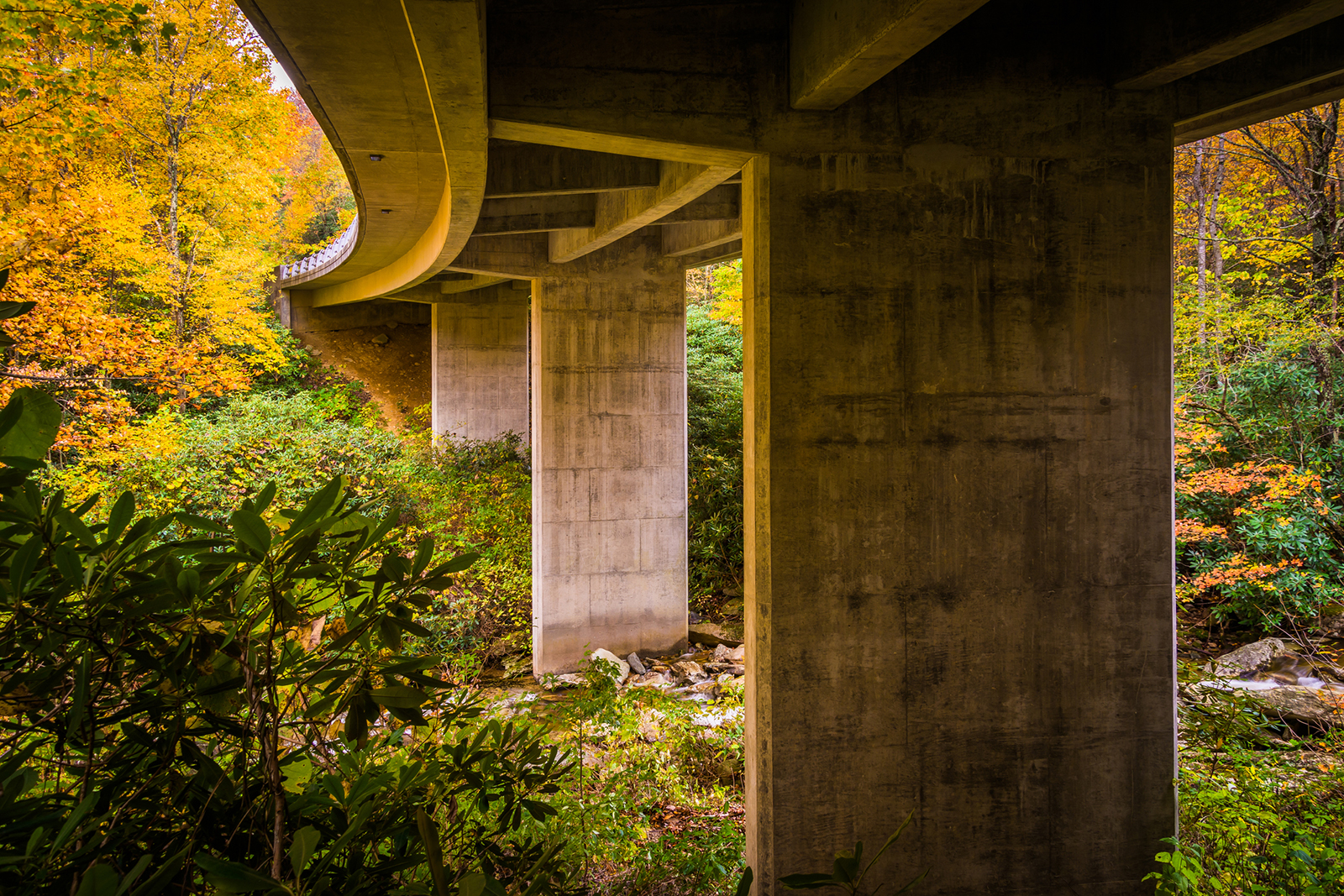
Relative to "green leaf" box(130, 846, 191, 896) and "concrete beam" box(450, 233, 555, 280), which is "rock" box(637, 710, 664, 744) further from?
A: "concrete beam" box(450, 233, 555, 280)

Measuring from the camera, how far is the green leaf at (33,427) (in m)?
1.07

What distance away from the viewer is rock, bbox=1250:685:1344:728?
24.9ft

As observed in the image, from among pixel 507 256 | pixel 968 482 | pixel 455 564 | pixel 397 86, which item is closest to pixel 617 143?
pixel 397 86

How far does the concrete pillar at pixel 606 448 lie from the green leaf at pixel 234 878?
38.5 ft

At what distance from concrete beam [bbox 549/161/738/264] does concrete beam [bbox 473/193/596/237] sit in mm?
209

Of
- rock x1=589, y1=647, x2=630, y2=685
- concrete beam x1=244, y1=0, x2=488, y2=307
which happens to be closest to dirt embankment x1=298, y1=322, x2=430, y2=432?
rock x1=589, y1=647, x2=630, y2=685

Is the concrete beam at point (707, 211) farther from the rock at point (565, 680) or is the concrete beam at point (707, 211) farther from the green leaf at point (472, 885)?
the green leaf at point (472, 885)

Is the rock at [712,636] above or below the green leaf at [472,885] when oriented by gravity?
below

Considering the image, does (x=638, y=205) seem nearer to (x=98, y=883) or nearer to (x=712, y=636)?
(x=712, y=636)

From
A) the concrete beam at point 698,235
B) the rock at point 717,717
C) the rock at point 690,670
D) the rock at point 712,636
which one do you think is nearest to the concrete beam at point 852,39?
the concrete beam at point 698,235

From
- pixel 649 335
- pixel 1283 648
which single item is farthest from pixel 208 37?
pixel 1283 648

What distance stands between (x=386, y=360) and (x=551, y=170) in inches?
785

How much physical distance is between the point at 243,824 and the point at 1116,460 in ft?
18.4

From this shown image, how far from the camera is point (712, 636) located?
44.8 feet
